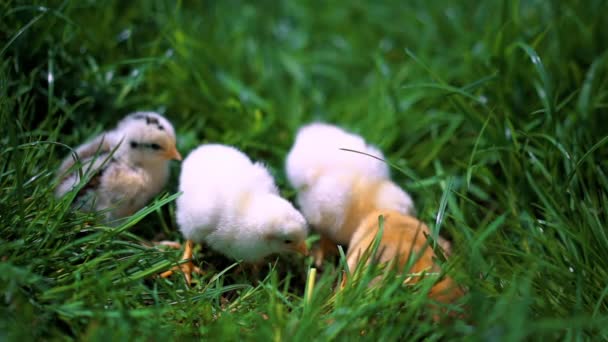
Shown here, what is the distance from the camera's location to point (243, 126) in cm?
305

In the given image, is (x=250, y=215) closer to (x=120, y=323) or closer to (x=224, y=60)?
(x=120, y=323)

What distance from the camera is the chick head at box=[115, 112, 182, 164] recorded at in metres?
2.44

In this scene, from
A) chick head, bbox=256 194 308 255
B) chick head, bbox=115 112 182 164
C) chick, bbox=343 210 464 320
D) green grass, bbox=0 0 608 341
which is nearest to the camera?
green grass, bbox=0 0 608 341

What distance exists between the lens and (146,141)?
244 cm

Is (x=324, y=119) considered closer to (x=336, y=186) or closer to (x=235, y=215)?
(x=336, y=186)

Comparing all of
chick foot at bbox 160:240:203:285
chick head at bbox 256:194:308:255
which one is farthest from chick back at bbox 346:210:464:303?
chick foot at bbox 160:240:203:285

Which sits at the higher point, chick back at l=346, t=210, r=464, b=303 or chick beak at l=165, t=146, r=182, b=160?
chick beak at l=165, t=146, r=182, b=160

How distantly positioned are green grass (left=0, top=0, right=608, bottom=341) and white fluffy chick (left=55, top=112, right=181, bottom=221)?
122 millimetres

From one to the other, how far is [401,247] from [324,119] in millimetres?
1411

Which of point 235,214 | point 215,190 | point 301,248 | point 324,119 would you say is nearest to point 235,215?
point 235,214

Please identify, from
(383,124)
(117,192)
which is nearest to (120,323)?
(117,192)

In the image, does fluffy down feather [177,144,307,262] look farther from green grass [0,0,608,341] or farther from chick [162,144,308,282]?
green grass [0,0,608,341]

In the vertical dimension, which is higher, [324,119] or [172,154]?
[172,154]

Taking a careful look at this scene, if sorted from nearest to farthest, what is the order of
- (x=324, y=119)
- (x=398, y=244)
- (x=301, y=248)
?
(x=398, y=244) → (x=301, y=248) → (x=324, y=119)
